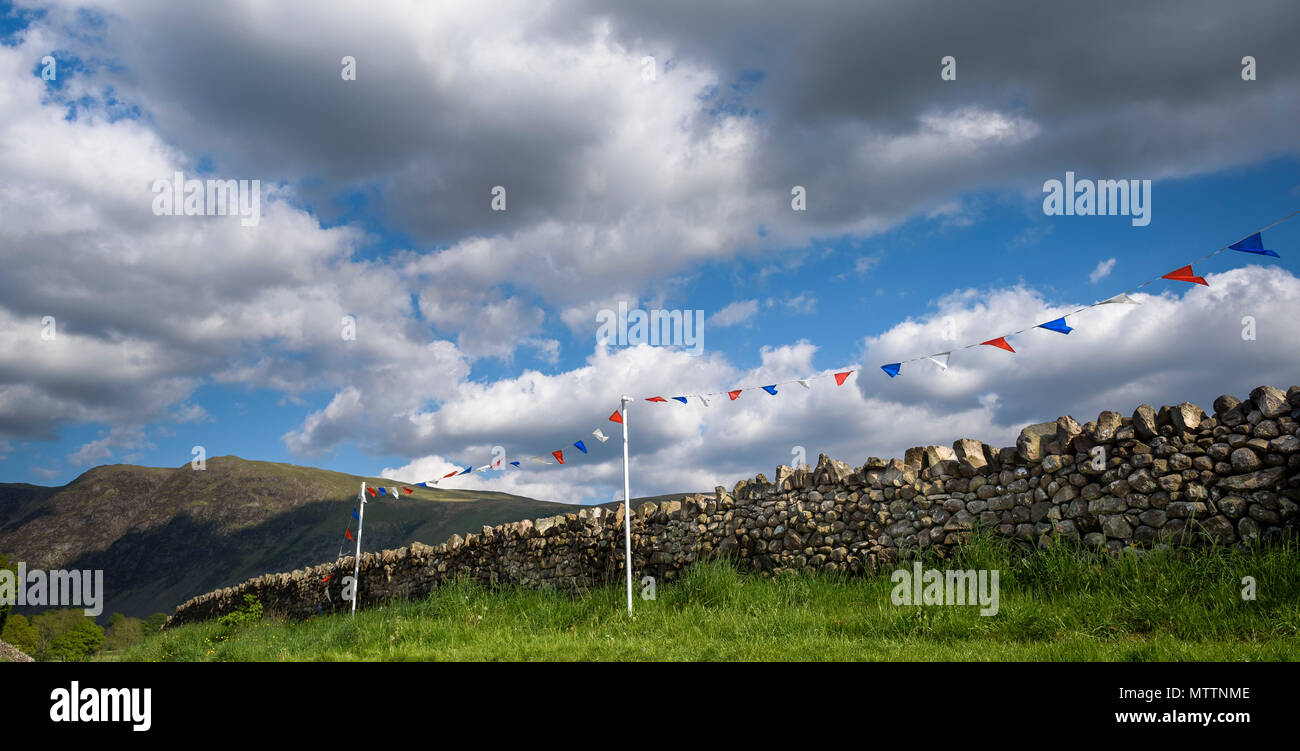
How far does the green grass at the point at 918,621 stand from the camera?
217 inches

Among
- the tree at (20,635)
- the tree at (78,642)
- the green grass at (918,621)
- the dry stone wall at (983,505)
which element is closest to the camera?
the green grass at (918,621)

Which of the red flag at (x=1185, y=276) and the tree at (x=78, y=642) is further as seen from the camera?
the tree at (x=78, y=642)

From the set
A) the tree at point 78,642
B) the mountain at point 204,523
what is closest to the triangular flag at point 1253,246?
the tree at point 78,642

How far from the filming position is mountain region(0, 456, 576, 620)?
12062 centimetres

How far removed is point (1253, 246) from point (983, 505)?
136 inches

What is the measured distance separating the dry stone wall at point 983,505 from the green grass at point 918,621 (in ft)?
1.00

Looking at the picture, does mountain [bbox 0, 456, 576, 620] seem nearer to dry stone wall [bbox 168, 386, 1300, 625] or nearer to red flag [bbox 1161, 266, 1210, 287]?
dry stone wall [bbox 168, 386, 1300, 625]

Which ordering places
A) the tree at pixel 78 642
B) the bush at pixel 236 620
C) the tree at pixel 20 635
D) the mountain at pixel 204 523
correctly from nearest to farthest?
the bush at pixel 236 620, the tree at pixel 20 635, the tree at pixel 78 642, the mountain at pixel 204 523

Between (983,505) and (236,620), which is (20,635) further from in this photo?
(983,505)

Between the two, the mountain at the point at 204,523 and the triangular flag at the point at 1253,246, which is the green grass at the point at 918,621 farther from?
the mountain at the point at 204,523

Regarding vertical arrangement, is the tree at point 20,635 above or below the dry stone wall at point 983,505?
below
